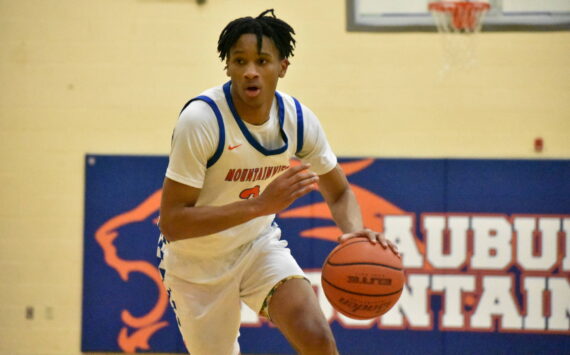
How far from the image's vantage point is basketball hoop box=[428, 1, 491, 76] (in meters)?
6.52

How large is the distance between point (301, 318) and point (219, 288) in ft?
1.77

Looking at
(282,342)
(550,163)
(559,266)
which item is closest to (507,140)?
(550,163)

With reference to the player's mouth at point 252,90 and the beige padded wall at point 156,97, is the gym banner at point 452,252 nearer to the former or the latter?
the beige padded wall at point 156,97

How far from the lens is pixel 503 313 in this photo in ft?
22.0

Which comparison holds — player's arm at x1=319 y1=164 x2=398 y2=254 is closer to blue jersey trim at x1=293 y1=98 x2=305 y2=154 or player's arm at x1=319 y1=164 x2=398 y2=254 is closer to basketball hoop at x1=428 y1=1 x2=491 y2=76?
blue jersey trim at x1=293 y1=98 x2=305 y2=154

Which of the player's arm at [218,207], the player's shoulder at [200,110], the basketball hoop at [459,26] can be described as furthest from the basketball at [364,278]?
the basketball hoop at [459,26]

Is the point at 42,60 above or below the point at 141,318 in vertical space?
above

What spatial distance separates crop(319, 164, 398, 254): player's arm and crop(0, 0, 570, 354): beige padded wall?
2.52m

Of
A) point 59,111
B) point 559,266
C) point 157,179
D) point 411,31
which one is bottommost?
point 559,266

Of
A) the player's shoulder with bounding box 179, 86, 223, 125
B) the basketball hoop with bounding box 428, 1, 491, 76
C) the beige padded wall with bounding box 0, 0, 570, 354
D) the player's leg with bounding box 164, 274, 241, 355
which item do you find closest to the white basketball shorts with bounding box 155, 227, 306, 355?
the player's leg with bounding box 164, 274, 241, 355

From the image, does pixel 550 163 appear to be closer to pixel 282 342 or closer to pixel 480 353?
pixel 480 353

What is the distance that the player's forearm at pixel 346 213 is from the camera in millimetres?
4090

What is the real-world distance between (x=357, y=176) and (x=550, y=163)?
152 cm

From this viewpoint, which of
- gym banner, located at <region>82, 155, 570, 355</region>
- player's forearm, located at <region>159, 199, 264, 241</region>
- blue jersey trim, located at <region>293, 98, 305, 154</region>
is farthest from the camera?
gym banner, located at <region>82, 155, 570, 355</region>
